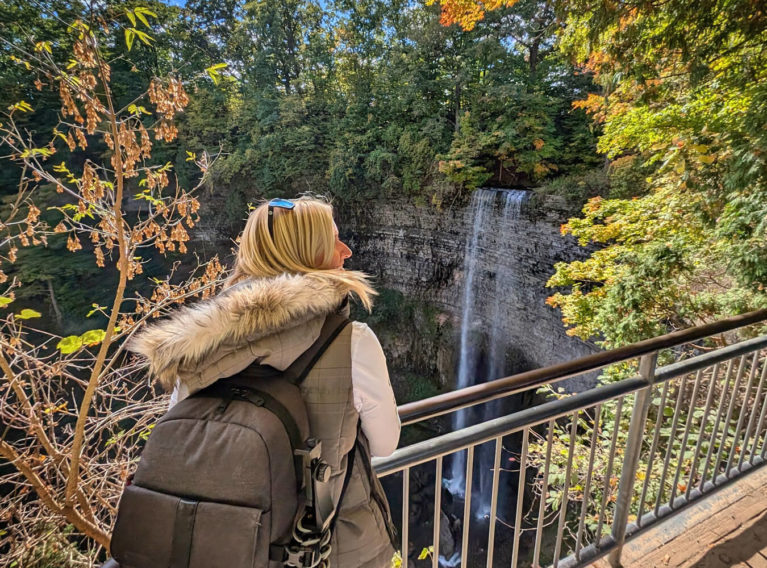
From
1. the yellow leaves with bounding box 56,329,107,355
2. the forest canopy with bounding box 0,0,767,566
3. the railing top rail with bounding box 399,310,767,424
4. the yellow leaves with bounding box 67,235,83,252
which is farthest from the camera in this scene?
the yellow leaves with bounding box 67,235,83,252

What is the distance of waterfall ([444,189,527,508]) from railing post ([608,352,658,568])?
814cm

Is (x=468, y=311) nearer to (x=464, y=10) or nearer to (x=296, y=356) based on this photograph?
(x=464, y=10)

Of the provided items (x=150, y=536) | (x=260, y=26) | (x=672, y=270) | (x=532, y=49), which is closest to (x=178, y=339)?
(x=150, y=536)

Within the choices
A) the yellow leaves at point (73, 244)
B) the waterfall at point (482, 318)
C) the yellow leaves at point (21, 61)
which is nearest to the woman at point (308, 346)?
the yellow leaves at point (21, 61)

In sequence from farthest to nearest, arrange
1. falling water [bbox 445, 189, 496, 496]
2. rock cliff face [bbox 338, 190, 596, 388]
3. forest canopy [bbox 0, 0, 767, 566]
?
1. falling water [bbox 445, 189, 496, 496]
2. rock cliff face [bbox 338, 190, 596, 388]
3. forest canopy [bbox 0, 0, 767, 566]

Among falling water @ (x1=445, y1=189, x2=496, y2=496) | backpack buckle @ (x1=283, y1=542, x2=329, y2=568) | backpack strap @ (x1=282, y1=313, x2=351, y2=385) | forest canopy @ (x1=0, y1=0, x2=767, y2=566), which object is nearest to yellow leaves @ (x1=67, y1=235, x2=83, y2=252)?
forest canopy @ (x1=0, y1=0, x2=767, y2=566)

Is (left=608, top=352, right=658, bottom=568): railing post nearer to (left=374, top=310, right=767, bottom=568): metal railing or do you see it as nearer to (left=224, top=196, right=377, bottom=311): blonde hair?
(left=374, top=310, right=767, bottom=568): metal railing

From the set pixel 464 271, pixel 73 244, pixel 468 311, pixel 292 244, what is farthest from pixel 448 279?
pixel 292 244

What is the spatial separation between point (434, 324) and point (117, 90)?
42.6 ft

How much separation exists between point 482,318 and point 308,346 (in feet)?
35.0

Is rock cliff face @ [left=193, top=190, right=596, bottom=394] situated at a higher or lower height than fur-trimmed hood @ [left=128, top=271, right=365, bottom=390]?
lower

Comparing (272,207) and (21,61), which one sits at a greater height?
(21,61)

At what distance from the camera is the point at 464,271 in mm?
11070

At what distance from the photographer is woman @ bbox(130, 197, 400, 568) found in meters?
0.71
